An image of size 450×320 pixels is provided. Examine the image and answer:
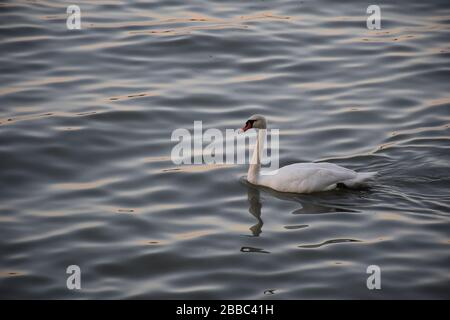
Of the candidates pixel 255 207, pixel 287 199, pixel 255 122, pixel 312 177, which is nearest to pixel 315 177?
pixel 312 177

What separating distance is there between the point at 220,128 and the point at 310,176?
2718mm

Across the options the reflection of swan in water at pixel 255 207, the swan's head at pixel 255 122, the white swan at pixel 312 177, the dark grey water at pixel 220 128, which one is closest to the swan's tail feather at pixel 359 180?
the white swan at pixel 312 177

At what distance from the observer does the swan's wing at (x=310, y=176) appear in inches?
481

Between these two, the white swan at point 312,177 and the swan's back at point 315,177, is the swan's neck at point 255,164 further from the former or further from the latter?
the swan's back at point 315,177

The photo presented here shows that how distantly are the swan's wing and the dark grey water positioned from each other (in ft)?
0.68

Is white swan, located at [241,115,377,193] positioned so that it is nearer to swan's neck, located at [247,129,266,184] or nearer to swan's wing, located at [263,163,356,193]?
swan's wing, located at [263,163,356,193]

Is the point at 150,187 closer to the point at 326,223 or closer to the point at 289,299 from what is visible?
the point at 326,223

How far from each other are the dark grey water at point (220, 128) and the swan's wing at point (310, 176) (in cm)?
21

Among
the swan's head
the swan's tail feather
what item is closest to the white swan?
the swan's tail feather

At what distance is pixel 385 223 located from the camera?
452 inches

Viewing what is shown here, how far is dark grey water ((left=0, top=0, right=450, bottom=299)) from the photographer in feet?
34.5

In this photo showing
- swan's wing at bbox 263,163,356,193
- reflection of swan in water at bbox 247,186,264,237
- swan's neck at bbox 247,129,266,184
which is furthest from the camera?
swan's neck at bbox 247,129,266,184

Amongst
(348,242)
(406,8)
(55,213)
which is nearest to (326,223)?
(348,242)

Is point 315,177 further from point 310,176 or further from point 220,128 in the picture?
point 220,128
